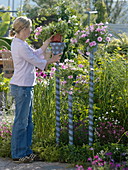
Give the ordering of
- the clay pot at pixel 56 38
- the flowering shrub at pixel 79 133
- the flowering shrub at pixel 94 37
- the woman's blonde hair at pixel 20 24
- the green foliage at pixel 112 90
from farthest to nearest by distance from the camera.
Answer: the green foliage at pixel 112 90, the flowering shrub at pixel 79 133, the clay pot at pixel 56 38, the flowering shrub at pixel 94 37, the woman's blonde hair at pixel 20 24

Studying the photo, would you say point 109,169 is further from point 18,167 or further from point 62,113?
point 62,113

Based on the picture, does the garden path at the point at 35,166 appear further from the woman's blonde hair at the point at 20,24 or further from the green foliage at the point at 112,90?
the woman's blonde hair at the point at 20,24

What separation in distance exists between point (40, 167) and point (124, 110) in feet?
4.43

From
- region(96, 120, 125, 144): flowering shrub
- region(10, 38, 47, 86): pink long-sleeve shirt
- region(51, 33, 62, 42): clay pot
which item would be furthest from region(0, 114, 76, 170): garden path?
region(51, 33, 62, 42): clay pot

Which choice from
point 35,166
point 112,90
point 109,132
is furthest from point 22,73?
point 112,90

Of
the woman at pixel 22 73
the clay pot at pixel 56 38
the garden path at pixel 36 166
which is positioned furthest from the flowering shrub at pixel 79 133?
the clay pot at pixel 56 38

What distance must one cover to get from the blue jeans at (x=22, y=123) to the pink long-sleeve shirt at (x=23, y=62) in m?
0.08

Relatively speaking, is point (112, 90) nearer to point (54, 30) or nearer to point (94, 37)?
point (94, 37)

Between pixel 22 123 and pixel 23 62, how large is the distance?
27.3 inches

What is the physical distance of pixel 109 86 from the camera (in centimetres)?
523

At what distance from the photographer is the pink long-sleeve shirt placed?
13.8ft

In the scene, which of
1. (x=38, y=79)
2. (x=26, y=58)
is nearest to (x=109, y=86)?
(x=38, y=79)

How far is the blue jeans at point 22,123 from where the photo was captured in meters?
4.26

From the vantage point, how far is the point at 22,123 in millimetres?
4359
